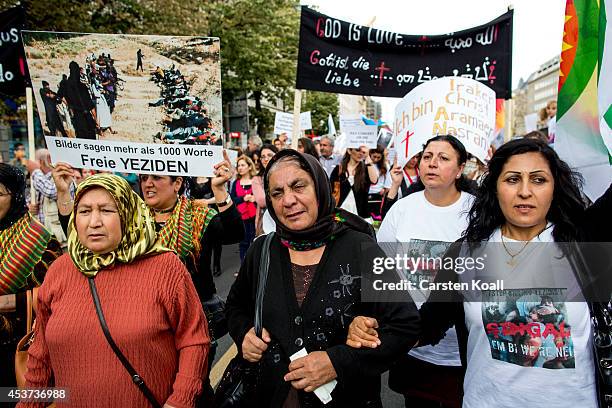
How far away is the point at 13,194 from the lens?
273 cm

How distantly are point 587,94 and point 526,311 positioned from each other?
1178 mm

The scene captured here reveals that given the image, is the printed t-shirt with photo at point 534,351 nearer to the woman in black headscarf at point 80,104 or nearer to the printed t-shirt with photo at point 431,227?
the printed t-shirt with photo at point 431,227

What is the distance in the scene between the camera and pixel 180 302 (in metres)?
2.11

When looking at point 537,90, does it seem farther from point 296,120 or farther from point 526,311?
point 526,311

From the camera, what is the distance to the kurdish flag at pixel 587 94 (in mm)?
1934

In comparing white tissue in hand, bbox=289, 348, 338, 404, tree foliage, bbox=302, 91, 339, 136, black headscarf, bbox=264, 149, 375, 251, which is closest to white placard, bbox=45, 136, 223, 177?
black headscarf, bbox=264, 149, 375, 251

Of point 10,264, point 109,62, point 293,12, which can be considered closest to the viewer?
point 10,264

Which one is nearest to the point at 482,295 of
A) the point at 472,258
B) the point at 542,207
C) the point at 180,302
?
the point at 472,258

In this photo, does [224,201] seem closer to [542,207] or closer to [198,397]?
[198,397]

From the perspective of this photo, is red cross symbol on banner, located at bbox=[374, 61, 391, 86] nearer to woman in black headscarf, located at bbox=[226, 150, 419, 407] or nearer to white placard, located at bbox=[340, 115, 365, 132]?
white placard, located at bbox=[340, 115, 365, 132]

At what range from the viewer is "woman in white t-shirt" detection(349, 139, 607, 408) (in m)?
1.72

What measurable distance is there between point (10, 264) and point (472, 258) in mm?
2474

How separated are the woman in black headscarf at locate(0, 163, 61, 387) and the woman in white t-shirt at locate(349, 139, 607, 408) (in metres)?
1.95

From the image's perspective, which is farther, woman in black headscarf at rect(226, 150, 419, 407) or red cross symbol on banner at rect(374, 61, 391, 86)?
red cross symbol on banner at rect(374, 61, 391, 86)
